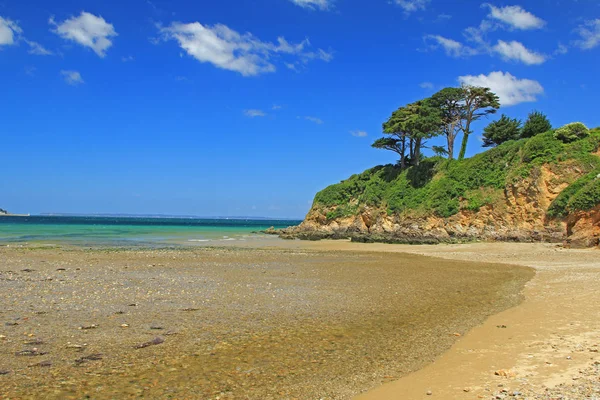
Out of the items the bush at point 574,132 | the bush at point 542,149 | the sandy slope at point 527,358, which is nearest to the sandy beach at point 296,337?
the sandy slope at point 527,358

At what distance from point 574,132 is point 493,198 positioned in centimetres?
896

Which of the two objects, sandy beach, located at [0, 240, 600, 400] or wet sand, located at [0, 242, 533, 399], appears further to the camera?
wet sand, located at [0, 242, 533, 399]

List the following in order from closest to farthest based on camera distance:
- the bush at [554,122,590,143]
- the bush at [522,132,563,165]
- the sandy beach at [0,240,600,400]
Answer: the sandy beach at [0,240,600,400]
the bush at [522,132,563,165]
the bush at [554,122,590,143]

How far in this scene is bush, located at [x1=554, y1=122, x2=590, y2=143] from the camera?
130 feet

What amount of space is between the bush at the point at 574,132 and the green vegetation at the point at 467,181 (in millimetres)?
545

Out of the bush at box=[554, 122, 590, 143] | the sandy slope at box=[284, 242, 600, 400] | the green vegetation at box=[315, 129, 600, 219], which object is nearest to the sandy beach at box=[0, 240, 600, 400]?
the sandy slope at box=[284, 242, 600, 400]

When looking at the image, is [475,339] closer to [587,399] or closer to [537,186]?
[587,399]

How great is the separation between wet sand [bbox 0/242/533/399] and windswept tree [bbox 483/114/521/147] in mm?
42270

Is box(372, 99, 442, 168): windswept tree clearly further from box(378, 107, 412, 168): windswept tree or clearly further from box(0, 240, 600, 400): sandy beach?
box(0, 240, 600, 400): sandy beach

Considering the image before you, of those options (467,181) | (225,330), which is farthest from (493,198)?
(225,330)

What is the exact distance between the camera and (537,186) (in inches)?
1524

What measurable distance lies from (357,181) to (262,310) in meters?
53.2

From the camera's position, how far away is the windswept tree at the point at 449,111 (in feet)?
174

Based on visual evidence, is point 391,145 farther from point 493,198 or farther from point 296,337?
point 296,337
